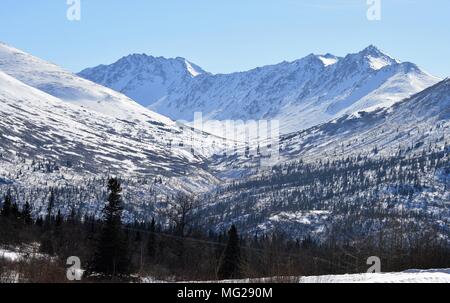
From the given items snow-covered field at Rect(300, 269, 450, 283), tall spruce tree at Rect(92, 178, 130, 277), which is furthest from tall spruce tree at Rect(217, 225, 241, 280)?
snow-covered field at Rect(300, 269, 450, 283)

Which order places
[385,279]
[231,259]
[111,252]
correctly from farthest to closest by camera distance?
1. [231,259]
2. [111,252]
3. [385,279]

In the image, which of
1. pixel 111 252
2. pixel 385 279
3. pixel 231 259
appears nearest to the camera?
pixel 385 279

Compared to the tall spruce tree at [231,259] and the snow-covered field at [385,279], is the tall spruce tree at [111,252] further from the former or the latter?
the snow-covered field at [385,279]

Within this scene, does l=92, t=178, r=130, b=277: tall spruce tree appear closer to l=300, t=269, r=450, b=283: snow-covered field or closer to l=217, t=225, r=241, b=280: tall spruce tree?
l=217, t=225, r=241, b=280: tall spruce tree

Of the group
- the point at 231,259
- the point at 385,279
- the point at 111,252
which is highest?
the point at 231,259

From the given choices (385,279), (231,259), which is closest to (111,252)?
(231,259)

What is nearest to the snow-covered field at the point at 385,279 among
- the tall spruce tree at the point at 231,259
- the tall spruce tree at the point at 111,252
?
the tall spruce tree at the point at 111,252

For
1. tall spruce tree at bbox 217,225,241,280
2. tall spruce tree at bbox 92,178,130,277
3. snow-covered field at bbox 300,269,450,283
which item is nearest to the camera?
snow-covered field at bbox 300,269,450,283

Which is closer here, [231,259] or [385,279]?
[385,279]

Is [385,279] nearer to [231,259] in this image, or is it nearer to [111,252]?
[111,252]
